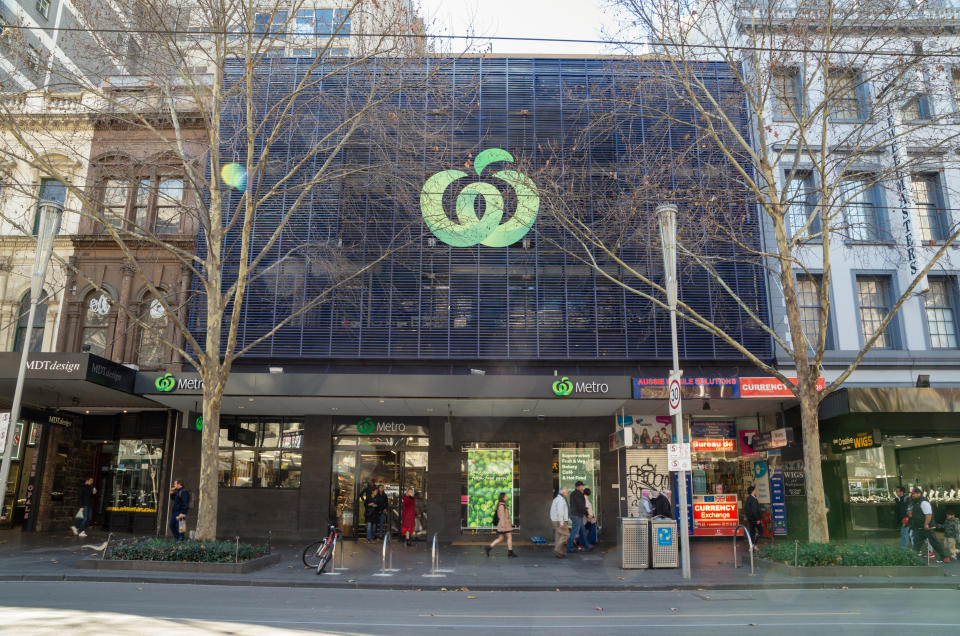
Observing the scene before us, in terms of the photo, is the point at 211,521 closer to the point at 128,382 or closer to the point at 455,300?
the point at 128,382

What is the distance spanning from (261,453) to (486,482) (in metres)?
7.16

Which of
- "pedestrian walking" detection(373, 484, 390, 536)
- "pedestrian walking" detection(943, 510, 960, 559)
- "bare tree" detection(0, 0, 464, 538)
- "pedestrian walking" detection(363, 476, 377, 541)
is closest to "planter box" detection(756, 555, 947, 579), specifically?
"pedestrian walking" detection(943, 510, 960, 559)

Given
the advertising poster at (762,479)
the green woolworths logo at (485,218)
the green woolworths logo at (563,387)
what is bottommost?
the advertising poster at (762,479)

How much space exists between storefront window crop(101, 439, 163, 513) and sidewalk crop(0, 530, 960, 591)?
448 centimetres

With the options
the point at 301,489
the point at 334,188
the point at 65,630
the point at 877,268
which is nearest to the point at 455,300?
the point at 334,188

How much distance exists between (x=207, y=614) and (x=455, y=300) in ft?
42.1

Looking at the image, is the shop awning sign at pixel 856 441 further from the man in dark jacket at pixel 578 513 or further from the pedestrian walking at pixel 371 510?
the pedestrian walking at pixel 371 510

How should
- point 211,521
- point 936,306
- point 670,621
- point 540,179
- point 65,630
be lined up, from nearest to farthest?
point 65,630 < point 670,621 < point 211,521 < point 540,179 < point 936,306

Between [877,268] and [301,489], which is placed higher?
[877,268]

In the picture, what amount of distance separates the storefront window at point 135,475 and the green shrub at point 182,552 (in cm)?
858

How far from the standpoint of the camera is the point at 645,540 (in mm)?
14781

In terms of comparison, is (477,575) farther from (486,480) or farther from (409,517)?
(486,480)

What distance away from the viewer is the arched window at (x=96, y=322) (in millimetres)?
22078

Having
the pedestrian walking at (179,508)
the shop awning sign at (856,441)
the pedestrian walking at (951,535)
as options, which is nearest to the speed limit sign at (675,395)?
the shop awning sign at (856,441)
